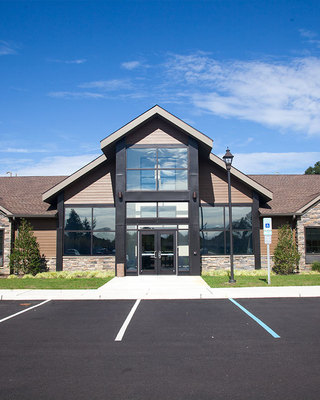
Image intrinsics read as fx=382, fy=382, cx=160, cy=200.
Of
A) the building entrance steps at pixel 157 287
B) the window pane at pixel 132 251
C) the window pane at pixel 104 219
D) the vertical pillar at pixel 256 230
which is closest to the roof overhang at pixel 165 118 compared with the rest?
the window pane at pixel 104 219

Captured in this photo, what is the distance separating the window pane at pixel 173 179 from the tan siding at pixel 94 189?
296 centimetres

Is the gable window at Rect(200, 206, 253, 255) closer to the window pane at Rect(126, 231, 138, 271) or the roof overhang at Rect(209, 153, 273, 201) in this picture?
the roof overhang at Rect(209, 153, 273, 201)

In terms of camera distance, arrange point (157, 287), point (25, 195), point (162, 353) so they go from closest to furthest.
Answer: point (162, 353) < point (157, 287) < point (25, 195)

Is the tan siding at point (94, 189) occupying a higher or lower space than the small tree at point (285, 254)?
higher

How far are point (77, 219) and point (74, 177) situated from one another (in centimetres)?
233

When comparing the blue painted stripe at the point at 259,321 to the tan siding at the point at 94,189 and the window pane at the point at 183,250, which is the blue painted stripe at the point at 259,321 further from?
the tan siding at the point at 94,189

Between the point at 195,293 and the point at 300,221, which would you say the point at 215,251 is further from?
the point at 195,293

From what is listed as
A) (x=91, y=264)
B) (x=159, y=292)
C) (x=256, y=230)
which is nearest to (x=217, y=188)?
(x=256, y=230)

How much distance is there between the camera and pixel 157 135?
65.9 ft

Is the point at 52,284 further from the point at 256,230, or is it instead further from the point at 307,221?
the point at 307,221

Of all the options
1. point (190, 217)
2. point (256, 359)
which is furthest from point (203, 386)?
point (190, 217)

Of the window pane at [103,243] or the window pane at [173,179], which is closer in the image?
the window pane at [173,179]

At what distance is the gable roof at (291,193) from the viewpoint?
20.9 m

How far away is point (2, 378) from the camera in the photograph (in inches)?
226
